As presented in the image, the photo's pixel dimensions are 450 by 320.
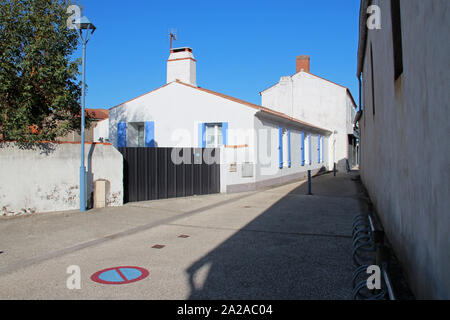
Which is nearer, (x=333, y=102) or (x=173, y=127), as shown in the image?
(x=173, y=127)

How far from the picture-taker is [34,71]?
9.38 metres

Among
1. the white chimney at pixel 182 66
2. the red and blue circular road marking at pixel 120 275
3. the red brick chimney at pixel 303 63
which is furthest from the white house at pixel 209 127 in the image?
the red brick chimney at pixel 303 63

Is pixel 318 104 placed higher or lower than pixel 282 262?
higher

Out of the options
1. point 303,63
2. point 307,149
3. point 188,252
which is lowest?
point 188,252

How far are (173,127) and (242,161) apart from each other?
3.87 m

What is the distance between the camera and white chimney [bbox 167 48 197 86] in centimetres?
1814

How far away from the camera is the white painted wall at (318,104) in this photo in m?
28.8

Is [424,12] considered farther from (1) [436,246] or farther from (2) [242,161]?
(2) [242,161]

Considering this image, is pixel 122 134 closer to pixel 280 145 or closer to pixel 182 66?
pixel 182 66

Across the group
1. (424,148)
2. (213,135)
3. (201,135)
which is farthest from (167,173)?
(424,148)

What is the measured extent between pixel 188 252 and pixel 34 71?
22.8 ft

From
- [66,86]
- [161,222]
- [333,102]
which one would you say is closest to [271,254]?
[161,222]
